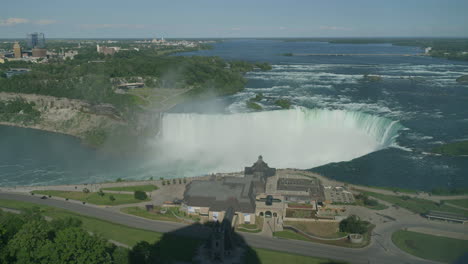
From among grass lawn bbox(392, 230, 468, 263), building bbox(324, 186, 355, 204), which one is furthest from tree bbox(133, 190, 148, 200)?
grass lawn bbox(392, 230, 468, 263)

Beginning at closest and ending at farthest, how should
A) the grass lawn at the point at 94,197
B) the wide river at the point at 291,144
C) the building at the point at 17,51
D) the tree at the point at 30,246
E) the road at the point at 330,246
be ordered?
the tree at the point at 30,246, the road at the point at 330,246, the grass lawn at the point at 94,197, the wide river at the point at 291,144, the building at the point at 17,51

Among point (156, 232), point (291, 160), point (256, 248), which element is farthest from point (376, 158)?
point (156, 232)

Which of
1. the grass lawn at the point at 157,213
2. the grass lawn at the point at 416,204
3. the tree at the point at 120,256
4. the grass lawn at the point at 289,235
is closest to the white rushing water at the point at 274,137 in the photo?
the grass lawn at the point at 416,204

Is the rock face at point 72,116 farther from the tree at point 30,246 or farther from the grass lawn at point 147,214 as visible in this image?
the tree at point 30,246

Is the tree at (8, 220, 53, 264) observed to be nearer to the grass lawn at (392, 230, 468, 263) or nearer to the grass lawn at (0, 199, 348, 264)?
the grass lawn at (0, 199, 348, 264)

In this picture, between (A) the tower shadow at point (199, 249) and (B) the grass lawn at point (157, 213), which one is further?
(B) the grass lawn at point (157, 213)

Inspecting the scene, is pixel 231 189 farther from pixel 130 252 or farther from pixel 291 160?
pixel 291 160

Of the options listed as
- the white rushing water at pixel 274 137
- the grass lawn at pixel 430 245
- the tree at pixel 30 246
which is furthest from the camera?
the white rushing water at pixel 274 137

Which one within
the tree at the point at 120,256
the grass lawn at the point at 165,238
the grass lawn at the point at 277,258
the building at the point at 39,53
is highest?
the building at the point at 39,53

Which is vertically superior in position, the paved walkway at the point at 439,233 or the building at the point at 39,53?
the building at the point at 39,53
